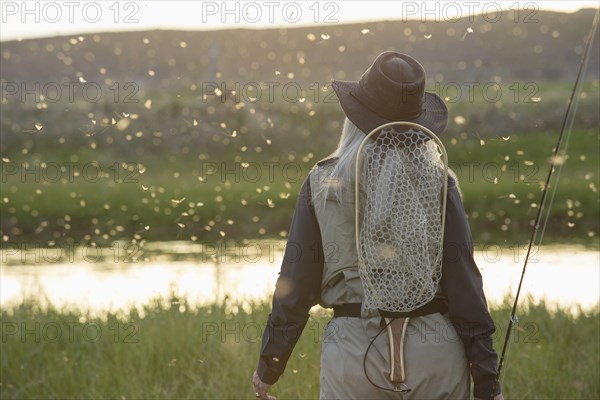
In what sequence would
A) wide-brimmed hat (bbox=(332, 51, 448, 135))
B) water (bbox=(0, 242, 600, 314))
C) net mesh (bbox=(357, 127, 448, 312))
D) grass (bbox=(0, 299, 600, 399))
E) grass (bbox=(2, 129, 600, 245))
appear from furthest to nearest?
grass (bbox=(2, 129, 600, 245))
water (bbox=(0, 242, 600, 314))
grass (bbox=(0, 299, 600, 399))
wide-brimmed hat (bbox=(332, 51, 448, 135))
net mesh (bbox=(357, 127, 448, 312))

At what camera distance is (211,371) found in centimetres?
627

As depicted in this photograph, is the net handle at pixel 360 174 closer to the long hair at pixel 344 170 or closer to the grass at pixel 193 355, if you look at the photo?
the long hair at pixel 344 170

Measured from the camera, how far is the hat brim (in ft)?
11.6

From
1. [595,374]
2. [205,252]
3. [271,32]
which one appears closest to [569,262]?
[205,252]

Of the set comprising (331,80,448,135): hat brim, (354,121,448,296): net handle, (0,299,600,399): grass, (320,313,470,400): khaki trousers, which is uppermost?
(331,80,448,135): hat brim

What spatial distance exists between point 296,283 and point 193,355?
2.99m

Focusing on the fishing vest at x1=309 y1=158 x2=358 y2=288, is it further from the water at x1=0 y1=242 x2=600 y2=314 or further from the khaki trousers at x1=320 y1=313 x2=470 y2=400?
the water at x1=0 y1=242 x2=600 y2=314

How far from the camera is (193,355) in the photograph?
21.2 feet

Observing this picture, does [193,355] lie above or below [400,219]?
below

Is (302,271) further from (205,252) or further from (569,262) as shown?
(205,252)

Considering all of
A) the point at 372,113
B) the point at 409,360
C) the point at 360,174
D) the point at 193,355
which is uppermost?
the point at 372,113

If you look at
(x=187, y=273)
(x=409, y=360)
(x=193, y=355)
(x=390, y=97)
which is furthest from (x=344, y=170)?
(x=187, y=273)

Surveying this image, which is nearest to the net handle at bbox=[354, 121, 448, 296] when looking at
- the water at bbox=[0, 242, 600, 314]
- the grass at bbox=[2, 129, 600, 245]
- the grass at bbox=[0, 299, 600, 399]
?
the grass at bbox=[0, 299, 600, 399]

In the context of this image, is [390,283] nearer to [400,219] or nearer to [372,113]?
[400,219]
